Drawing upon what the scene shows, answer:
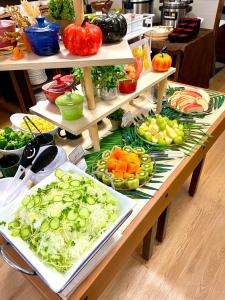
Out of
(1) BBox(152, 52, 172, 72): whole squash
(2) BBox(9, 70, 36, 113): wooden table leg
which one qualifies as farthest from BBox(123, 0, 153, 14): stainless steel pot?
(1) BBox(152, 52, 172, 72): whole squash

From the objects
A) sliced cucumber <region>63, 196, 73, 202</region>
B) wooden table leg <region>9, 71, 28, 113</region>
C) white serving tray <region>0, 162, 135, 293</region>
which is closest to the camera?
white serving tray <region>0, 162, 135, 293</region>

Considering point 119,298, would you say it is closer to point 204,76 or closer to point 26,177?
point 26,177

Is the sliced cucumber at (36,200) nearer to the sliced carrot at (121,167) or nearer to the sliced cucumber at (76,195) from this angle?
the sliced cucumber at (76,195)

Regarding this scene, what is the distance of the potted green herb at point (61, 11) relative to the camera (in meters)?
0.84

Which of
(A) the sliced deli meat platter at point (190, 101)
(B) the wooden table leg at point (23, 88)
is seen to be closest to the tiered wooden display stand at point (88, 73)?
(A) the sliced deli meat platter at point (190, 101)

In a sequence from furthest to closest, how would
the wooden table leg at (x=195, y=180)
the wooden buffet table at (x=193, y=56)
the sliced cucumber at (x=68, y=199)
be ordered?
the wooden buffet table at (x=193, y=56) → the wooden table leg at (x=195, y=180) → the sliced cucumber at (x=68, y=199)

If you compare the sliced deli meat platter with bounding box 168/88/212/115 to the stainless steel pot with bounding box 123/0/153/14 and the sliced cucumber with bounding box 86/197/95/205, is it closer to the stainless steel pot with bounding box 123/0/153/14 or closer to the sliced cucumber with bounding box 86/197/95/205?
the sliced cucumber with bounding box 86/197/95/205

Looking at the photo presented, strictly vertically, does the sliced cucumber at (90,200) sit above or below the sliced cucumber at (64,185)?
below

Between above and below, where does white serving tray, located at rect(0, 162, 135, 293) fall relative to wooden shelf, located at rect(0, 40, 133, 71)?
below

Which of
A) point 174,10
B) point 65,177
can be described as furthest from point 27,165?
point 174,10

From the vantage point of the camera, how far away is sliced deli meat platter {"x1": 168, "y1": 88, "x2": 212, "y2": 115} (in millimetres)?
1390

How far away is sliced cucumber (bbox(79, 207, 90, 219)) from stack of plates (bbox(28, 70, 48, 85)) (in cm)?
242

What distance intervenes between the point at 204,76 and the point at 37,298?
277cm

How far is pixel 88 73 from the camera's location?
931 millimetres
